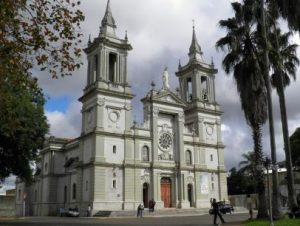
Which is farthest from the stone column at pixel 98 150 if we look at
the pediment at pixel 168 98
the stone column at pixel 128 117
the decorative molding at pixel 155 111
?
the pediment at pixel 168 98

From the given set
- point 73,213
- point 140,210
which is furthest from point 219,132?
point 73,213

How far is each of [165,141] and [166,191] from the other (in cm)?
627

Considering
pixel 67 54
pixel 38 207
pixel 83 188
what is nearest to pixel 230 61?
pixel 67 54

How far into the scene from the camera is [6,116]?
583 inches

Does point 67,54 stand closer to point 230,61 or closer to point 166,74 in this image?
A: point 230,61

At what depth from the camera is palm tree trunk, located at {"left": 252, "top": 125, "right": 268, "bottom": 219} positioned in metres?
25.0

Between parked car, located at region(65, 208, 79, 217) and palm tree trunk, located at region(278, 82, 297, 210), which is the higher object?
palm tree trunk, located at region(278, 82, 297, 210)

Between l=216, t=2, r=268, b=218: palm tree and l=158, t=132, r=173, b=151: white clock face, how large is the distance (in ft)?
85.8

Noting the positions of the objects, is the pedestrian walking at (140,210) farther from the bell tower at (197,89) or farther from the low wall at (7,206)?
Result: the low wall at (7,206)

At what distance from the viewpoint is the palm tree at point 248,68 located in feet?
87.0

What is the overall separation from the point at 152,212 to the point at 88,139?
1130 centimetres

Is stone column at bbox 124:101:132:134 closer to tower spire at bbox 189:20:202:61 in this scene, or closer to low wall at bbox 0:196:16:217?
tower spire at bbox 189:20:202:61

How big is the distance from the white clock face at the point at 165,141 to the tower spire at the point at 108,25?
47.2 feet

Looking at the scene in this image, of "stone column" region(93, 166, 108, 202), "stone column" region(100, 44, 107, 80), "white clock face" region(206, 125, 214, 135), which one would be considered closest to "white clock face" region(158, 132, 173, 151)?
"white clock face" region(206, 125, 214, 135)
